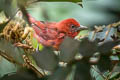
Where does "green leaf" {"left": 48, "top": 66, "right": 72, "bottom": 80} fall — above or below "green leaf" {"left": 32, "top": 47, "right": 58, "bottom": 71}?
below

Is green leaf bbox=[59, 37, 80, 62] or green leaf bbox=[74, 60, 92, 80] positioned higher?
green leaf bbox=[59, 37, 80, 62]

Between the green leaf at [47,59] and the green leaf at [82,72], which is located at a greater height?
the green leaf at [47,59]

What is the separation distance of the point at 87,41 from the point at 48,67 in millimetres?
77

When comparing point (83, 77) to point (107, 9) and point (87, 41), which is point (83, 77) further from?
point (107, 9)

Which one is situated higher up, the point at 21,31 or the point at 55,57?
the point at 55,57

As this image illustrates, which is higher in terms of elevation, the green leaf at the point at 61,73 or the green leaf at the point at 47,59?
the green leaf at the point at 47,59

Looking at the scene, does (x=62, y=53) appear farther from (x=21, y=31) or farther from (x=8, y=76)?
(x=21, y=31)

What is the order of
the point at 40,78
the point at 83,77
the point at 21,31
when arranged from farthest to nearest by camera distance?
the point at 21,31 → the point at 40,78 → the point at 83,77

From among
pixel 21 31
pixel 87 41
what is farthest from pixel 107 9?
pixel 21 31

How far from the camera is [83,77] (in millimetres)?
428

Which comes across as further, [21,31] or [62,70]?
[21,31]

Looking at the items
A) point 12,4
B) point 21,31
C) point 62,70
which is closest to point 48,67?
point 62,70

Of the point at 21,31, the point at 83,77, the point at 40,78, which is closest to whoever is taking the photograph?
the point at 83,77

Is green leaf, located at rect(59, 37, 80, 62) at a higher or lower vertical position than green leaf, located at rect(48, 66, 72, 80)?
higher
